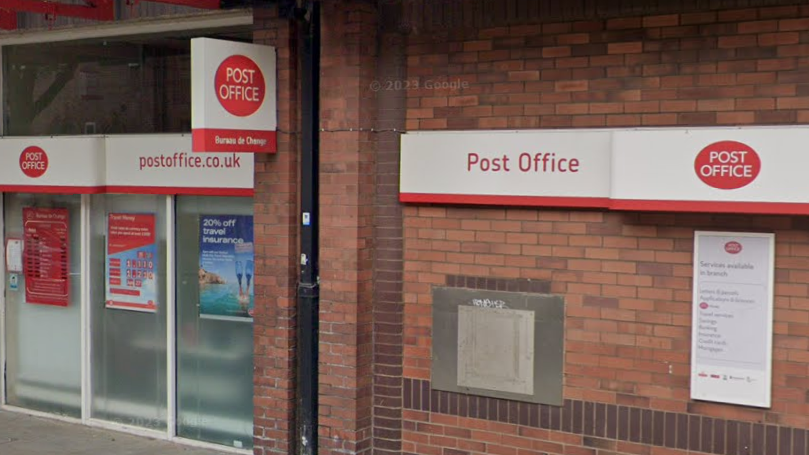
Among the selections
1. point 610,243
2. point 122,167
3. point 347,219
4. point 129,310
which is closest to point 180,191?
point 122,167

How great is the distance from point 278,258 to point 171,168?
5.22ft

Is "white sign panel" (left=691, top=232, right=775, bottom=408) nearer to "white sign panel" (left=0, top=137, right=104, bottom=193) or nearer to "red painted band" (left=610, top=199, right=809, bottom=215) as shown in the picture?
"red painted band" (left=610, top=199, right=809, bottom=215)

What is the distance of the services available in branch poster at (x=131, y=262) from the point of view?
368 inches

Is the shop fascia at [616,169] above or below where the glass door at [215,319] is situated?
above

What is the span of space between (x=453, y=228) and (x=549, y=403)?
138cm

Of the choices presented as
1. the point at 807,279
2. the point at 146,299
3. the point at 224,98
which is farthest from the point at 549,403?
the point at 146,299

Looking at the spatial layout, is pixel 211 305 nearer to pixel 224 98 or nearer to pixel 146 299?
pixel 146 299

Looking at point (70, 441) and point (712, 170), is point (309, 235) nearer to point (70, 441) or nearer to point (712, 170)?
point (712, 170)

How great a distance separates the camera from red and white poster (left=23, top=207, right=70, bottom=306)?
9938 mm

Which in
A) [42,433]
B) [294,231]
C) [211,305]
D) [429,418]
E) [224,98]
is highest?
[224,98]

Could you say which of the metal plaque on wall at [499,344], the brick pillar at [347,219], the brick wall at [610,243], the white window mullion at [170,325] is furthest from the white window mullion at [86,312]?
the metal plaque on wall at [499,344]

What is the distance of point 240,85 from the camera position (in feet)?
24.9

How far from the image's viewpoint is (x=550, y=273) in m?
7.03

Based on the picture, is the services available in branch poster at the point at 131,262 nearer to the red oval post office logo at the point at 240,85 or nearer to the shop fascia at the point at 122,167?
the shop fascia at the point at 122,167
